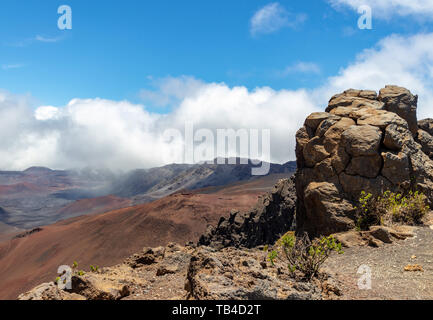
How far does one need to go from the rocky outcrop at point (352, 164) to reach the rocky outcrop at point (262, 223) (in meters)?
8.02

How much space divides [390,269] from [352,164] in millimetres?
3920

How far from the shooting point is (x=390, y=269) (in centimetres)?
665

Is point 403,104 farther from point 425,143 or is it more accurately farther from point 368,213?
point 368,213

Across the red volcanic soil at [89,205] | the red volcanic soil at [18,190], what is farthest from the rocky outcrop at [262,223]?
the red volcanic soil at [18,190]

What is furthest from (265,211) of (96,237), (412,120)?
(96,237)

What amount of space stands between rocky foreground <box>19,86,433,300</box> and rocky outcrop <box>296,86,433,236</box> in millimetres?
28

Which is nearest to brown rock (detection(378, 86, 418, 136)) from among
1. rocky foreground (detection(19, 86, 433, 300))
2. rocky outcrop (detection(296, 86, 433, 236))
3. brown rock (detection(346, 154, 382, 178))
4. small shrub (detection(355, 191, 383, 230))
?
rocky foreground (detection(19, 86, 433, 300))

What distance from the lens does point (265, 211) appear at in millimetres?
20469

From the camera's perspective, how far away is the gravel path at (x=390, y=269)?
5311 mm

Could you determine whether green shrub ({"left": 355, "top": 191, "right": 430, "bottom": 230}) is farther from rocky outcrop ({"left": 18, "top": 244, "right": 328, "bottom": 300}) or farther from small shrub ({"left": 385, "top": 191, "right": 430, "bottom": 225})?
rocky outcrop ({"left": 18, "top": 244, "right": 328, "bottom": 300})

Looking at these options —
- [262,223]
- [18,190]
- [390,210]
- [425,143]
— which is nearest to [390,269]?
[390,210]

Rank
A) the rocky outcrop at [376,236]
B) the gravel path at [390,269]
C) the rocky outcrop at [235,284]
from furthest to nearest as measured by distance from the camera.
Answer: the rocky outcrop at [376,236] < the gravel path at [390,269] < the rocky outcrop at [235,284]

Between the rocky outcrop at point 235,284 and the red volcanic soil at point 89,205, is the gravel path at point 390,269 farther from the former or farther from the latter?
the red volcanic soil at point 89,205

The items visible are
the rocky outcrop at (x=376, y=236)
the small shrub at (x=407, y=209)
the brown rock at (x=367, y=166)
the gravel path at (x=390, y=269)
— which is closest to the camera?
the gravel path at (x=390, y=269)
